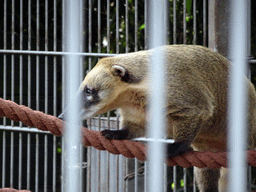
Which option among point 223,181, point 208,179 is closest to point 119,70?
point 208,179

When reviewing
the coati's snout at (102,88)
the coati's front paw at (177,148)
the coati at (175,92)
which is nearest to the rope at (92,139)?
the coati's front paw at (177,148)

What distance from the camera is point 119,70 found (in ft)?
5.61

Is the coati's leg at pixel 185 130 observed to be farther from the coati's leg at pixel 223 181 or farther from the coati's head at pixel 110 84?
the coati's leg at pixel 223 181

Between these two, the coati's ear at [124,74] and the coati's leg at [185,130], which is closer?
the coati's leg at [185,130]

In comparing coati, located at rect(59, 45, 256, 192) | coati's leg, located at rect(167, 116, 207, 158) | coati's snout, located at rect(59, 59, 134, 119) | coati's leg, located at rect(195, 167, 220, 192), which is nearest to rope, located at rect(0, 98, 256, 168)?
coati's leg, located at rect(167, 116, 207, 158)

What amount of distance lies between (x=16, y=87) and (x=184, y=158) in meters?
3.26

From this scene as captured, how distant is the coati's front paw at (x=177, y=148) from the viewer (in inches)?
53.4

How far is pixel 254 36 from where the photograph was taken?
319cm

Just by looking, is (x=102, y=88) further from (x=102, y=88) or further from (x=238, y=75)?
(x=238, y=75)

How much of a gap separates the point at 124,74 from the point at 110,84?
0.09 meters

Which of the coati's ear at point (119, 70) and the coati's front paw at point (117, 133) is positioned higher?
the coati's ear at point (119, 70)

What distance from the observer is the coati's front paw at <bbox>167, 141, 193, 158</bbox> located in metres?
1.36

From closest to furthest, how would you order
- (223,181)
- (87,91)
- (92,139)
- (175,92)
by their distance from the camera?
(92,139)
(175,92)
(87,91)
(223,181)

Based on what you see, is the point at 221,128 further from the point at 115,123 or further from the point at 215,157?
the point at 115,123
